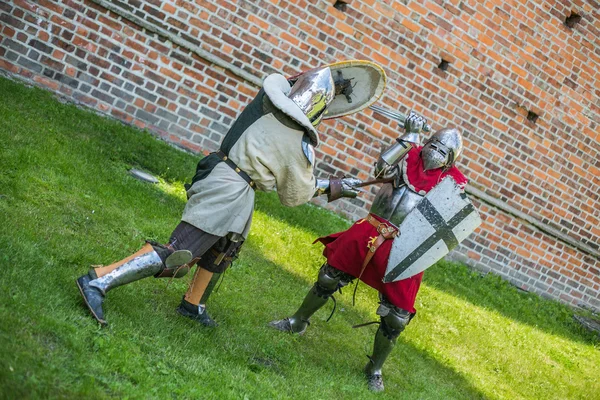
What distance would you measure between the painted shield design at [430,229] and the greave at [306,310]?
54 cm

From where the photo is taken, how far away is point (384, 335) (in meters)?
5.11

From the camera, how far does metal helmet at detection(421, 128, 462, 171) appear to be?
5094 millimetres

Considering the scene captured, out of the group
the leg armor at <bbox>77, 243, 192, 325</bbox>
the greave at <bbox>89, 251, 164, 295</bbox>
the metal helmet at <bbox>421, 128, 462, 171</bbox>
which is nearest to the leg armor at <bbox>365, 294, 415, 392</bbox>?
the metal helmet at <bbox>421, 128, 462, 171</bbox>

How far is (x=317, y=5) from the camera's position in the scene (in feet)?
26.5

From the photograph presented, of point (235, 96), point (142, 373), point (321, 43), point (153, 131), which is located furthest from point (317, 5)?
point (142, 373)

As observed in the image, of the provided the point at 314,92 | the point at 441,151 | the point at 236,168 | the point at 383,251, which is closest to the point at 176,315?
the point at 236,168

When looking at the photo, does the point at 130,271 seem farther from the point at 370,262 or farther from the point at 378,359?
the point at 378,359

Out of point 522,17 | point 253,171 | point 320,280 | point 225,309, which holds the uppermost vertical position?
point 522,17

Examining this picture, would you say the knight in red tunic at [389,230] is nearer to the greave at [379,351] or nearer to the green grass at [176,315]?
the greave at [379,351]

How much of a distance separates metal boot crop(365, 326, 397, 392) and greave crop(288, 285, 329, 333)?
1.43ft

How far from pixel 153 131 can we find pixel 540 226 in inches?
186

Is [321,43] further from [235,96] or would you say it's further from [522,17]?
[522,17]

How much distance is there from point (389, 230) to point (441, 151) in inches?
24.1

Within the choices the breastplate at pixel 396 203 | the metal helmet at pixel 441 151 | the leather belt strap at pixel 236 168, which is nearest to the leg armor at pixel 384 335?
the breastplate at pixel 396 203
